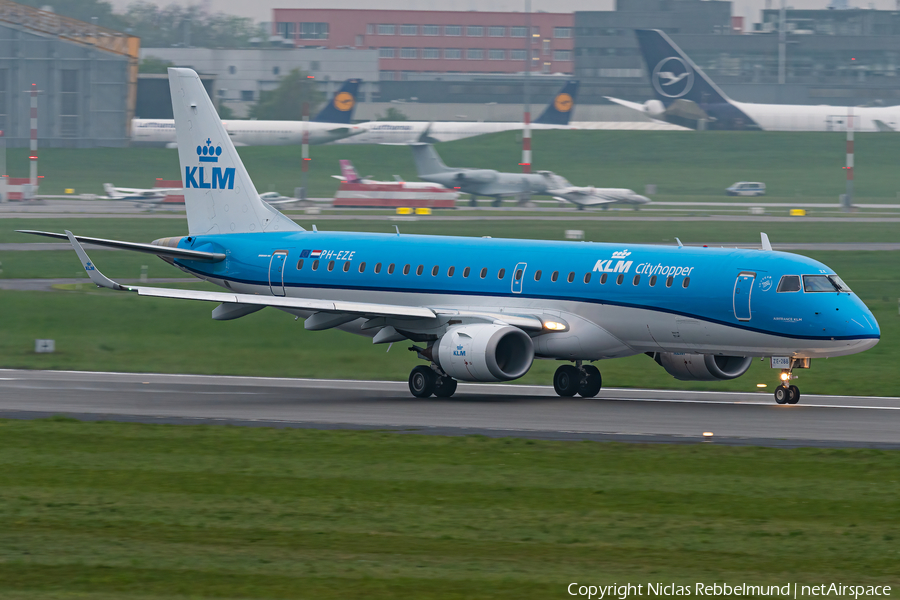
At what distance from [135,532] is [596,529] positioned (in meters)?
6.10

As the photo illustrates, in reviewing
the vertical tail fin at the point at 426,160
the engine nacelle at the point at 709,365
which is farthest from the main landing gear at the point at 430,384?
the vertical tail fin at the point at 426,160

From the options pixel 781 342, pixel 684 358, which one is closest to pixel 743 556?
pixel 781 342

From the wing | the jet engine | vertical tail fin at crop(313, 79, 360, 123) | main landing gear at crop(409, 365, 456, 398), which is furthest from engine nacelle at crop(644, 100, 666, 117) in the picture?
main landing gear at crop(409, 365, 456, 398)

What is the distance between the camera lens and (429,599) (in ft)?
46.0

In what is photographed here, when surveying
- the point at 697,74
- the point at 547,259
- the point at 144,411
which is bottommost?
the point at 144,411

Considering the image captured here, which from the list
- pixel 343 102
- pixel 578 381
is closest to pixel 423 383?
pixel 578 381

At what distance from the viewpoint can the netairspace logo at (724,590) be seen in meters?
14.0

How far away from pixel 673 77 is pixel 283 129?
48726mm

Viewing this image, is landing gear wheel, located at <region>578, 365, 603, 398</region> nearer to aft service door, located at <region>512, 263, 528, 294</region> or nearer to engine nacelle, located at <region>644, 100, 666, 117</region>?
aft service door, located at <region>512, 263, 528, 294</region>

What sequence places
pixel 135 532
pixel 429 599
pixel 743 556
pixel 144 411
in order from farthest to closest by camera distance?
pixel 144 411, pixel 135 532, pixel 743 556, pixel 429 599

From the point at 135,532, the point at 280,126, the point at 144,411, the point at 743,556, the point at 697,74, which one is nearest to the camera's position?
the point at 743,556

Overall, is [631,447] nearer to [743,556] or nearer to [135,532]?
[743,556]

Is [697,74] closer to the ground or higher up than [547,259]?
higher up

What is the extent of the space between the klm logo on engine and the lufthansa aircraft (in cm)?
213
